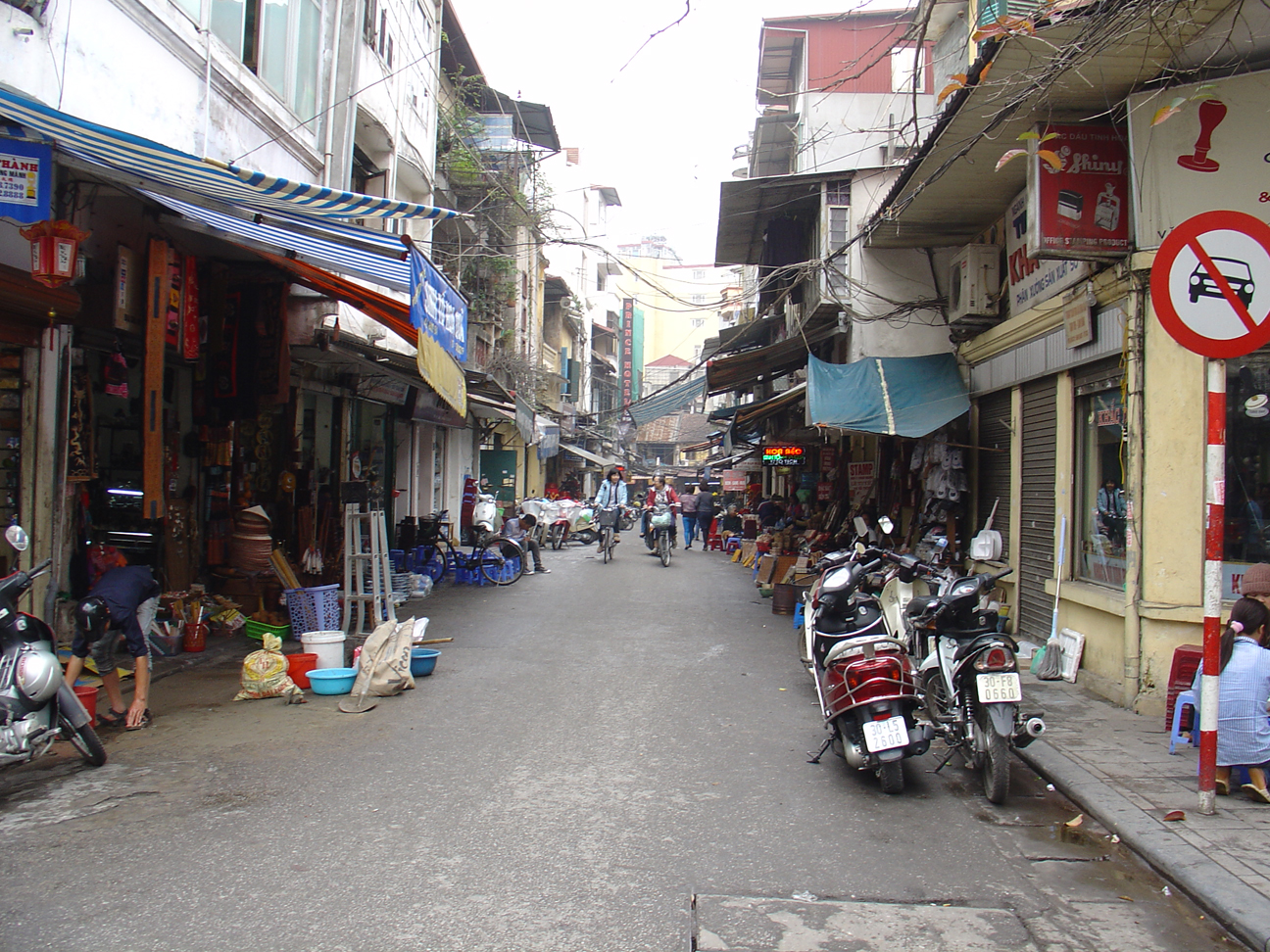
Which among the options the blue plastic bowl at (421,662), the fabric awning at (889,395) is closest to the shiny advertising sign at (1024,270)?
the fabric awning at (889,395)

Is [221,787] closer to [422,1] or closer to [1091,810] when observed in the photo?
[1091,810]

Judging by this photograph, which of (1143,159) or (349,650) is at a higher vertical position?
(1143,159)

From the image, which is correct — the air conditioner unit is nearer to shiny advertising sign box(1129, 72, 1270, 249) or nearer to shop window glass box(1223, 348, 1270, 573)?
shiny advertising sign box(1129, 72, 1270, 249)

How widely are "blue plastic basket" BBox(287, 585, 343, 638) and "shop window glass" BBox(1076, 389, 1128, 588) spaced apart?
729 centimetres

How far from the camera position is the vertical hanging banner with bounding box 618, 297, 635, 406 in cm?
5609

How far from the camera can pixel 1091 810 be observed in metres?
4.68

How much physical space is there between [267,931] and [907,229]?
10.6 m

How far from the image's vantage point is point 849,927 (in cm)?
334

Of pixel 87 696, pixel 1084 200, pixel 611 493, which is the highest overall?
pixel 1084 200

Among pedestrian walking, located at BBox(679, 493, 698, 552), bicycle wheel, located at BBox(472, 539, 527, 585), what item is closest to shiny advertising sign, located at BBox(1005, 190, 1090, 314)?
bicycle wheel, located at BBox(472, 539, 527, 585)

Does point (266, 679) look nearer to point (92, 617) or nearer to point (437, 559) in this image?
point (92, 617)

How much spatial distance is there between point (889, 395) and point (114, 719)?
855 centimetres

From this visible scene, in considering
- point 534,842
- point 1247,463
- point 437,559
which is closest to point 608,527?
point 437,559

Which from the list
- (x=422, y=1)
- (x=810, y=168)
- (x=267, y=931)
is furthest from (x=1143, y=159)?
(x=422, y=1)
